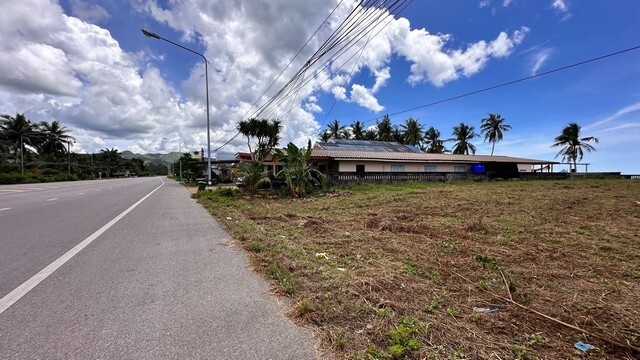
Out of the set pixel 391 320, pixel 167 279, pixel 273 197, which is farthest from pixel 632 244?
pixel 273 197

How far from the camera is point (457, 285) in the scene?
3.64 metres

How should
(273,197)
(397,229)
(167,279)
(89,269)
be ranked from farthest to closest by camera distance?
(273,197), (397,229), (89,269), (167,279)

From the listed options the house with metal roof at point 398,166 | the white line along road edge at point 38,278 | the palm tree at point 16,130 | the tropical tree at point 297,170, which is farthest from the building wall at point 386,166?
the palm tree at point 16,130

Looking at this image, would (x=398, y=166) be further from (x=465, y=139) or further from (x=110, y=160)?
(x=110, y=160)

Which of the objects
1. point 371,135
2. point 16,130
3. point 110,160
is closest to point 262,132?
point 371,135

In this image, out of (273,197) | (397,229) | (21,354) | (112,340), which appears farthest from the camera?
(273,197)

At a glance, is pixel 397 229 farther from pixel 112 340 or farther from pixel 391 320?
pixel 112 340

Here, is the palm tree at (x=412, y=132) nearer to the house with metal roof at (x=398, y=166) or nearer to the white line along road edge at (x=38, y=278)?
the house with metal roof at (x=398, y=166)

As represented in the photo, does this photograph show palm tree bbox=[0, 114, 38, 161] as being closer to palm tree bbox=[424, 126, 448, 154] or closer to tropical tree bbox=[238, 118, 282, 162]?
tropical tree bbox=[238, 118, 282, 162]

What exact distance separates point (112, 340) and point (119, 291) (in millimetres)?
1215

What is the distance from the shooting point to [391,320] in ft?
9.05

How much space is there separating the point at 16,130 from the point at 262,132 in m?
43.4

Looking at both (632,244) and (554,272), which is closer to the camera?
(554,272)

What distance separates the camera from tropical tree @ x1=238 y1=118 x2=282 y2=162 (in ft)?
114
